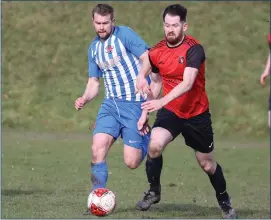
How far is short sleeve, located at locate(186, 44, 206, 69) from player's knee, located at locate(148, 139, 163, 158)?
941 millimetres

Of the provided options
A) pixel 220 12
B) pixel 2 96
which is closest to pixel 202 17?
pixel 220 12

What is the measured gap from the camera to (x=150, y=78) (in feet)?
32.8

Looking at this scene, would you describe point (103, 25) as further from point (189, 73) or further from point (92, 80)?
point (189, 73)

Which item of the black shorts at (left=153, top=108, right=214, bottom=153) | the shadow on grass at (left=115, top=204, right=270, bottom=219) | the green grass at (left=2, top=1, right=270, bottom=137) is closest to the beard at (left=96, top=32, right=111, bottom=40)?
the black shorts at (left=153, top=108, right=214, bottom=153)

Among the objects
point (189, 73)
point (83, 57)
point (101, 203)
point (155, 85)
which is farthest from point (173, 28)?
point (83, 57)

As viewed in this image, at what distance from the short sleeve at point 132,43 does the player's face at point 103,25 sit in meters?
0.17

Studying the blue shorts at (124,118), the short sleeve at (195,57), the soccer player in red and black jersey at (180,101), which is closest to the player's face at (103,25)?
the soccer player in red and black jersey at (180,101)

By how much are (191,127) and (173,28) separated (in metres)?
1.14

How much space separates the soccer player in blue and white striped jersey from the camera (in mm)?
9758

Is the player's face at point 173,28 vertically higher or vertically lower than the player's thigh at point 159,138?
higher

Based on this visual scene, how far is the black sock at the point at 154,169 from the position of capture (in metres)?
9.69

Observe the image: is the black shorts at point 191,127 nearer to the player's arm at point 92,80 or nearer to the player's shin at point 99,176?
the player's shin at point 99,176

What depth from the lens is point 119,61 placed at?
993cm

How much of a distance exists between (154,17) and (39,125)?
271 inches
